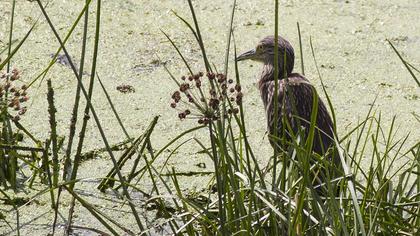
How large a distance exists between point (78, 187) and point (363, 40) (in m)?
1.97

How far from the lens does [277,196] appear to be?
7.93 feet

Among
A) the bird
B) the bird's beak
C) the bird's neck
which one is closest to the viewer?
the bird

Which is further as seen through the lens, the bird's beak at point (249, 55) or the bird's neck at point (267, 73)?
the bird's beak at point (249, 55)

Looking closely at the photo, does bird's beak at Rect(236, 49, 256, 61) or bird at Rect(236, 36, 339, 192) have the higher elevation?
bird's beak at Rect(236, 49, 256, 61)

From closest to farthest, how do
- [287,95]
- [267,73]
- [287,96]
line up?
[287,95], [287,96], [267,73]

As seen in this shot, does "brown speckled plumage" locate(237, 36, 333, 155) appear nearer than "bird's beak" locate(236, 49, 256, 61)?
Yes

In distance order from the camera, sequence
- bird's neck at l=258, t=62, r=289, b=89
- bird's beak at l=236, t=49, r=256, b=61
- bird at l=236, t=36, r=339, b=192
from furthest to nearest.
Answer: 1. bird's beak at l=236, t=49, r=256, b=61
2. bird's neck at l=258, t=62, r=289, b=89
3. bird at l=236, t=36, r=339, b=192

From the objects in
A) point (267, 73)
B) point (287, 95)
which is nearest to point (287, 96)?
point (287, 95)

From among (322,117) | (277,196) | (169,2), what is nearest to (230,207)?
(277,196)

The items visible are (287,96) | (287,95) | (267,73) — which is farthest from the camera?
(267,73)

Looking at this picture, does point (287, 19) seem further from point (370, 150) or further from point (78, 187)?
point (78, 187)

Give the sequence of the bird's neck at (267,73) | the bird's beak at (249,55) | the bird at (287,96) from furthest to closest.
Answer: the bird's beak at (249,55) → the bird's neck at (267,73) → the bird at (287,96)

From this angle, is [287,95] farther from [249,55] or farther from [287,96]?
[249,55]

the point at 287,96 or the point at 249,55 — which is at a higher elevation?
the point at 249,55
